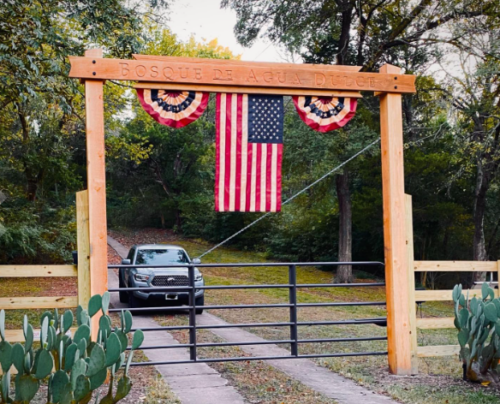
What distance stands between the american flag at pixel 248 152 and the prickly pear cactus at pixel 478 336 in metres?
2.39

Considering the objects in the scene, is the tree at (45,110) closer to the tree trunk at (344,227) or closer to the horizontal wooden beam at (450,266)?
the horizontal wooden beam at (450,266)

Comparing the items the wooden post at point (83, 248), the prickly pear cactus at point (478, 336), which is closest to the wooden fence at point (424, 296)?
the prickly pear cactus at point (478, 336)

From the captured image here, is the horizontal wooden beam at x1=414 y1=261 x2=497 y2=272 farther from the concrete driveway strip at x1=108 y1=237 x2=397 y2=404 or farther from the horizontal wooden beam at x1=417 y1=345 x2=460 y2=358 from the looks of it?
the concrete driveway strip at x1=108 y1=237 x2=397 y2=404

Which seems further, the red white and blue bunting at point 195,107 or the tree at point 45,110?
the tree at point 45,110

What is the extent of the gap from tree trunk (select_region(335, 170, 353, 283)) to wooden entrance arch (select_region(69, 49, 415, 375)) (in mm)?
12967

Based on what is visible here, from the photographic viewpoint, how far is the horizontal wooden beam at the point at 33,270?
19.2 feet

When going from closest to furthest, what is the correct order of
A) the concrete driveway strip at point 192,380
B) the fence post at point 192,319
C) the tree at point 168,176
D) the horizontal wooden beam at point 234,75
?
the concrete driveway strip at point 192,380 < the horizontal wooden beam at point 234,75 < the fence post at point 192,319 < the tree at point 168,176

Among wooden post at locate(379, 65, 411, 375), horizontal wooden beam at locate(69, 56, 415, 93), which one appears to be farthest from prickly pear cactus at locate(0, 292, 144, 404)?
wooden post at locate(379, 65, 411, 375)

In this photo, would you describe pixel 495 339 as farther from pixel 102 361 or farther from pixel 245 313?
pixel 245 313

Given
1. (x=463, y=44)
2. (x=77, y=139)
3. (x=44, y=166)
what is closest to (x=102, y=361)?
(x=463, y=44)

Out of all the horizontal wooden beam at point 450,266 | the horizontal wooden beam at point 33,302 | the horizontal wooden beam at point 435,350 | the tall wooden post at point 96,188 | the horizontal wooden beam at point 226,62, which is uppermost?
the horizontal wooden beam at point 226,62

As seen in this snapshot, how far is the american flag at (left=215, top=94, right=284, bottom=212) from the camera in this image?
6652 millimetres

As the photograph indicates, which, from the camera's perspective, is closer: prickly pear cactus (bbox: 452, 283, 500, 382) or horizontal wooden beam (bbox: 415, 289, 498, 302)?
prickly pear cactus (bbox: 452, 283, 500, 382)

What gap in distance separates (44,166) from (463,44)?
52.2 feet
